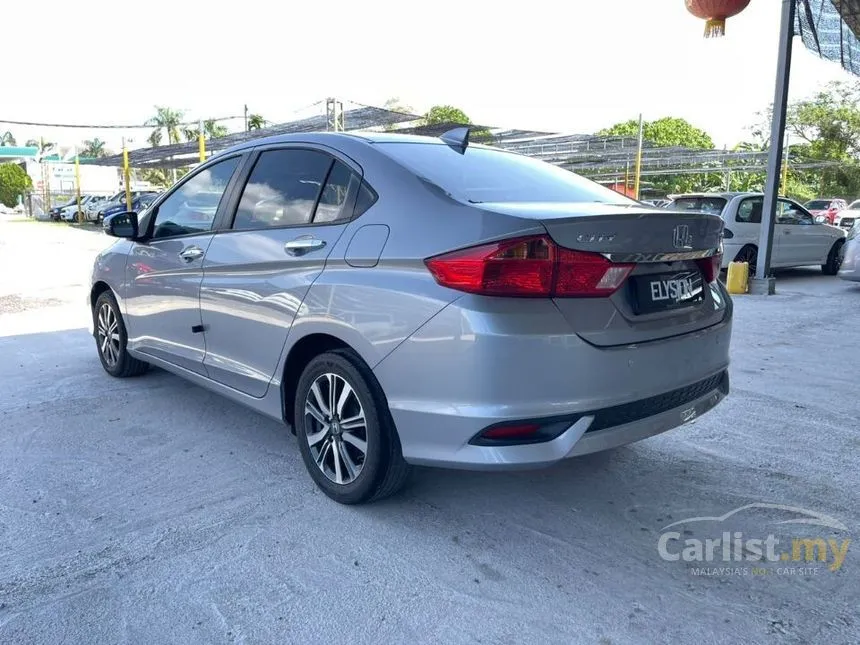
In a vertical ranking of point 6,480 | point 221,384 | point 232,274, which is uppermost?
point 232,274

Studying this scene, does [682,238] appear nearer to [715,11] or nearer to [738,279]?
[715,11]

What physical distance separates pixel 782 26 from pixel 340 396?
377 inches

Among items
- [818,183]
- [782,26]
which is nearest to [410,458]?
[782,26]

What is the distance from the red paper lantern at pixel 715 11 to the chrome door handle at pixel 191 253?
20.3 ft

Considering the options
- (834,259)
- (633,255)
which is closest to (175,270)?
(633,255)

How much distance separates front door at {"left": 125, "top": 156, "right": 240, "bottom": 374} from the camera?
382 cm

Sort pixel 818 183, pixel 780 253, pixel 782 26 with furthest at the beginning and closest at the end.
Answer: pixel 818 183 → pixel 780 253 → pixel 782 26

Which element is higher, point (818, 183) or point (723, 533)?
point (818, 183)

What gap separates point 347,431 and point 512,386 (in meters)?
0.90

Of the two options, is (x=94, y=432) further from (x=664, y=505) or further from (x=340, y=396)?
(x=664, y=505)

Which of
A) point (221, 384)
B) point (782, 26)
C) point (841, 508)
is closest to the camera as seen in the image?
point (841, 508)

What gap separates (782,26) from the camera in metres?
9.55

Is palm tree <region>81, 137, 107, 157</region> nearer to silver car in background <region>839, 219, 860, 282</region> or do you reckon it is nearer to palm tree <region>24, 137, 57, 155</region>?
palm tree <region>24, 137, 57, 155</region>

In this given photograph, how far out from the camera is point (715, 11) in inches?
286
